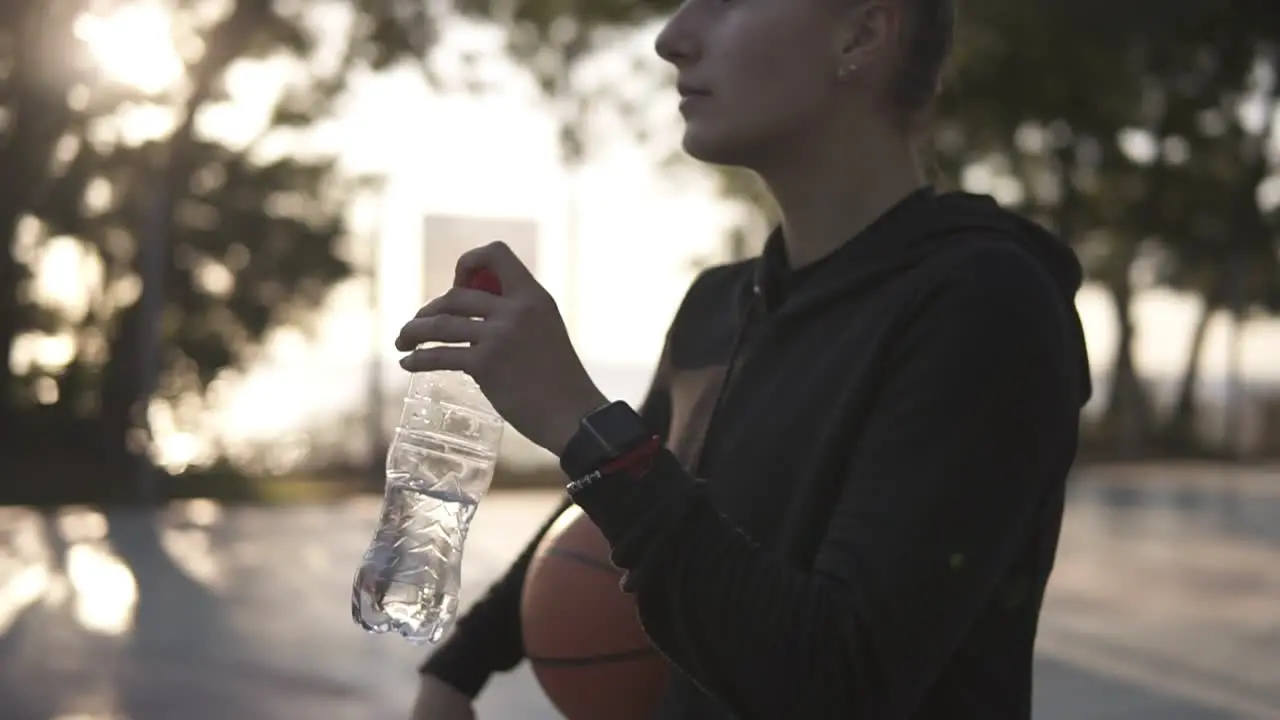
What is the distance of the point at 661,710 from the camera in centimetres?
170

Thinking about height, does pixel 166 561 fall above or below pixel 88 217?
below

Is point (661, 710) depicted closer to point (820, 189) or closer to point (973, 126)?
point (820, 189)

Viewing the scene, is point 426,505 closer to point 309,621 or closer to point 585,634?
point 585,634

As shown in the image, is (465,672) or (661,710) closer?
(661,710)

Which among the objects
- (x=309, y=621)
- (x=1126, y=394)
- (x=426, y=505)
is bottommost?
(x=309, y=621)

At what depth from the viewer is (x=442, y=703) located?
6.55 feet

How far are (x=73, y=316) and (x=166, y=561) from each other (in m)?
10.3

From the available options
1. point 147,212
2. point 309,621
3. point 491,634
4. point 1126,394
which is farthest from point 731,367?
point 1126,394

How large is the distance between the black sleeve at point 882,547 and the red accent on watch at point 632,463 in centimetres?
1

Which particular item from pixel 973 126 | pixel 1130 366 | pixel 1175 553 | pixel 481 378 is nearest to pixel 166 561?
pixel 1175 553

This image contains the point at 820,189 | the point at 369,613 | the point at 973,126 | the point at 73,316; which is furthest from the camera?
the point at 973,126

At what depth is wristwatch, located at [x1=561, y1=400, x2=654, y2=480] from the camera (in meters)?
1.34

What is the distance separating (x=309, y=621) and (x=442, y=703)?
5.93 metres

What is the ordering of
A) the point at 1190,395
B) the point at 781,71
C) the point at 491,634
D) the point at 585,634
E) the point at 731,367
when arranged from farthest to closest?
the point at 1190,395, the point at 491,634, the point at 585,634, the point at 731,367, the point at 781,71
